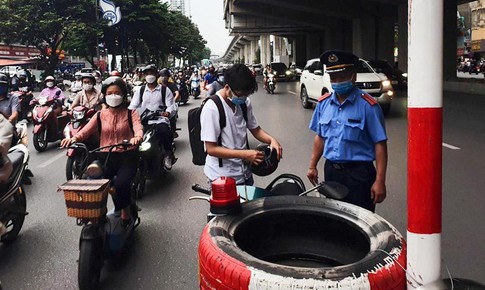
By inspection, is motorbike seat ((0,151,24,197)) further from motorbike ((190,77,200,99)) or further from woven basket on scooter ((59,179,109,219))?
motorbike ((190,77,200,99))

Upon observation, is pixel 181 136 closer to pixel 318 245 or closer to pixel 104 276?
pixel 104 276

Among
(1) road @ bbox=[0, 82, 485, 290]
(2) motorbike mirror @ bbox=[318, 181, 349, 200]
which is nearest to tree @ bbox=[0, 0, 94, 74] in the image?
(1) road @ bbox=[0, 82, 485, 290]

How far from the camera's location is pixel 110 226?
150 inches

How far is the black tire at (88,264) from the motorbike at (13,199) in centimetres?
124

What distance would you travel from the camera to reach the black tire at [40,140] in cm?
966

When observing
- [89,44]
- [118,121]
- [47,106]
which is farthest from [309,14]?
[118,121]

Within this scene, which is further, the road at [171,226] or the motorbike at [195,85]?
the motorbike at [195,85]

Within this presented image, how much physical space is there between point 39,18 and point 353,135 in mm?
38844

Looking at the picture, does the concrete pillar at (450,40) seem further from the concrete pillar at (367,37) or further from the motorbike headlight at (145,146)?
the motorbike headlight at (145,146)

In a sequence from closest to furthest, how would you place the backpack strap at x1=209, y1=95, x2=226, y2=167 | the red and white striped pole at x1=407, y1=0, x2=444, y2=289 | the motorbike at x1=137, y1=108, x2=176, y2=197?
the red and white striped pole at x1=407, y1=0, x2=444, y2=289
the backpack strap at x1=209, y1=95, x2=226, y2=167
the motorbike at x1=137, y1=108, x2=176, y2=197

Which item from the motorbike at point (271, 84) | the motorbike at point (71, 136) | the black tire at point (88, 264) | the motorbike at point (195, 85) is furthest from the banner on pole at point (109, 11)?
the black tire at point (88, 264)

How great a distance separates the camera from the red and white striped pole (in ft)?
4.58

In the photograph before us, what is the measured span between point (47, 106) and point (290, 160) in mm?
5492

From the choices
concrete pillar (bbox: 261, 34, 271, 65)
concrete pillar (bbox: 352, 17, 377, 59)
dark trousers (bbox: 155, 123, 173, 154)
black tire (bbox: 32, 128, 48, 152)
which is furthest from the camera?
concrete pillar (bbox: 261, 34, 271, 65)
